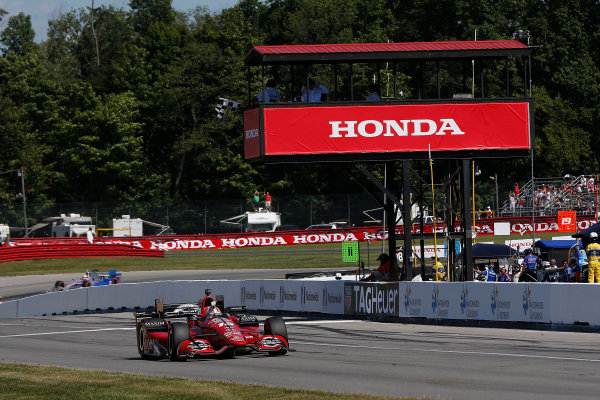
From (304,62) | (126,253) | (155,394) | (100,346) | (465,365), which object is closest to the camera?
(155,394)

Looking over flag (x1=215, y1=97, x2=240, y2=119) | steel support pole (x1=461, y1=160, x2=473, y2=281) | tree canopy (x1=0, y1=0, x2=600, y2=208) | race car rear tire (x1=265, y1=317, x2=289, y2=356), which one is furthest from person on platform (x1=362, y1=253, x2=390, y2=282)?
tree canopy (x1=0, y1=0, x2=600, y2=208)

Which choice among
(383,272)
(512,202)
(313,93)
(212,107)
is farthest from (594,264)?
(212,107)

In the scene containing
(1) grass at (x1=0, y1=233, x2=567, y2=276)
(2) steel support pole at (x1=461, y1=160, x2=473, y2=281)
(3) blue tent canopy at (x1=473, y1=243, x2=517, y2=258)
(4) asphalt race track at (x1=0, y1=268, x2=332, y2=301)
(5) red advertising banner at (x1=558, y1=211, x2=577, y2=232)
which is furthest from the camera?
(1) grass at (x1=0, y1=233, x2=567, y2=276)

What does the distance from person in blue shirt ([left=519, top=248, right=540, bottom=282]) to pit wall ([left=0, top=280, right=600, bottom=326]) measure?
4.80 m

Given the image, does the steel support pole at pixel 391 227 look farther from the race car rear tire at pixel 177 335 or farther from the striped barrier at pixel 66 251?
the striped barrier at pixel 66 251

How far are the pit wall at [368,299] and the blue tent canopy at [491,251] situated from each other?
9.56 m

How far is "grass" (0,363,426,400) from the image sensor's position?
42.2 ft

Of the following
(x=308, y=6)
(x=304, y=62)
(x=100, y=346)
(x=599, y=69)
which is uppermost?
(x=308, y=6)

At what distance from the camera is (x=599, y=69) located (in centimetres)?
8281

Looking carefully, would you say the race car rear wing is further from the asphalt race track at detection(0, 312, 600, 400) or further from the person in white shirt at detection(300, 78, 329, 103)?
the person in white shirt at detection(300, 78, 329, 103)

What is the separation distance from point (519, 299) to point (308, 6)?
6959 cm

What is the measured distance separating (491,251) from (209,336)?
2129 centimetres

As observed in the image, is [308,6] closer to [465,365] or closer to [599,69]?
[599,69]

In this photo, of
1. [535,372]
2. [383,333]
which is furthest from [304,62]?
[535,372]
